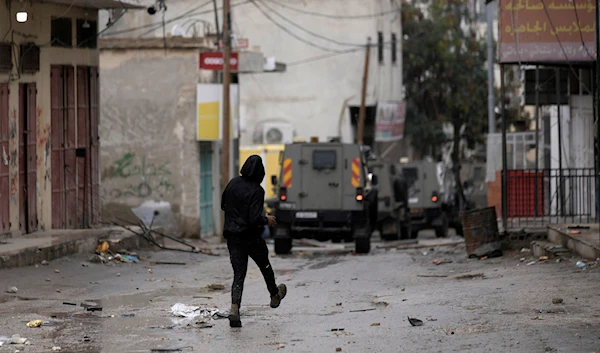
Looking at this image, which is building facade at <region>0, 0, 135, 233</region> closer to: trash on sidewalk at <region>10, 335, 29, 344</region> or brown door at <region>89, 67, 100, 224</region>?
brown door at <region>89, 67, 100, 224</region>

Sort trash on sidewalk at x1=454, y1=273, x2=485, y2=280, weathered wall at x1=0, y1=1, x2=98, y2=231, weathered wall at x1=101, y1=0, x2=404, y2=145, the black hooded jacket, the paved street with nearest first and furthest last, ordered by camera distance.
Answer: the paved street → the black hooded jacket → trash on sidewalk at x1=454, y1=273, x2=485, y2=280 → weathered wall at x1=0, y1=1, x2=98, y2=231 → weathered wall at x1=101, y1=0, x2=404, y2=145

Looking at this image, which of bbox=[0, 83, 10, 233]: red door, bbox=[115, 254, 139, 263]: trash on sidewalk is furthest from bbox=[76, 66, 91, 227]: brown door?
bbox=[0, 83, 10, 233]: red door

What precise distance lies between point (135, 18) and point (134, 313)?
99.0 feet

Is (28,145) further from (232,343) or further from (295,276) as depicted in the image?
(232,343)

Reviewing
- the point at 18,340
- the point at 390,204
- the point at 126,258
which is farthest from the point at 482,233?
the point at 390,204

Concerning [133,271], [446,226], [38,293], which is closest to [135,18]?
[446,226]

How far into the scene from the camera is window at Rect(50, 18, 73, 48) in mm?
19875

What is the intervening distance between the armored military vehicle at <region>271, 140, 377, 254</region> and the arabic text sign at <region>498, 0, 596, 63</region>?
231 inches

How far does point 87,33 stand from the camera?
21.5 metres

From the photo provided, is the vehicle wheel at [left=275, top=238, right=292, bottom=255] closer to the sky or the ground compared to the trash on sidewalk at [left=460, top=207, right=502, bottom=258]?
closer to the ground

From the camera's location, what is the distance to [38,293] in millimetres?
13430

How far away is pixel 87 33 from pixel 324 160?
226 inches

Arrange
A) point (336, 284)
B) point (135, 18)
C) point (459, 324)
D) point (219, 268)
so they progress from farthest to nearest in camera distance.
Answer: point (135, 18)
point (219, 268)
point (336, 284)
point (459, 324)

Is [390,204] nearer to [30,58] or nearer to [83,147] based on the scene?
[83,147]
